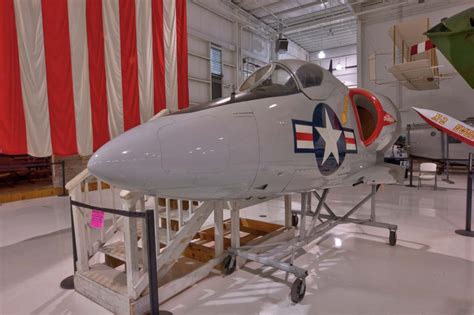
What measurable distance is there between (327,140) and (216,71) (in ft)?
38.0

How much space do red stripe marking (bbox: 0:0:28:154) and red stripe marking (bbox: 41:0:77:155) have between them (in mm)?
366

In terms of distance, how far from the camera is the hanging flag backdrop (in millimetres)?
3850

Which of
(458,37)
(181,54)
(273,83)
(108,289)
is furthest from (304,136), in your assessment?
(181,54)

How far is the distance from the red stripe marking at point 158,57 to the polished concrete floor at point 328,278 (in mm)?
2771

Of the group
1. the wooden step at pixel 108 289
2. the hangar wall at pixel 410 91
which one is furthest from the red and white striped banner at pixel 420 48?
the wooden step at pixel 108 289

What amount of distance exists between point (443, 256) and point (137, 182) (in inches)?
147

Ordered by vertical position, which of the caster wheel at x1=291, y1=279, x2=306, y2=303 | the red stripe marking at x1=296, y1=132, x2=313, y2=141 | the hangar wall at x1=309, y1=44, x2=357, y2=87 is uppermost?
the hangar wall at x1=309, y1=44, x2=357, y2=87

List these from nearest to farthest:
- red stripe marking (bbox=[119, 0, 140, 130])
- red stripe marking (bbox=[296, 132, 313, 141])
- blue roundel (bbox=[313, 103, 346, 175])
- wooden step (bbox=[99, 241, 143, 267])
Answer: red stripe marking (bbox=[296, 132, 313, 141]), blue roundel (bbox=[313, 103, 346, 175]), wooden step (bbox=[99, 241, 143, 267]), red stripe marking (bbox=[119, 0, 140, 130])

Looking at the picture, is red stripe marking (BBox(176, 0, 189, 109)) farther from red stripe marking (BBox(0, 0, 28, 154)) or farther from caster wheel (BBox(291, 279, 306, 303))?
caster wheel (BBox(291, 279, 306, 303))

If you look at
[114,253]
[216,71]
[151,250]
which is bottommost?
[114,253]

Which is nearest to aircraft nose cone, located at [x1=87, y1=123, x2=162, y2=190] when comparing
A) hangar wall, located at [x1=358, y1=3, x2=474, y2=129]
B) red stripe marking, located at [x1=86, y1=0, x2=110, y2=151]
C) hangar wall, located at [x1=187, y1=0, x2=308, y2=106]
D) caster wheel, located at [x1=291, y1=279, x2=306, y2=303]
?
caster wheel, located at [x1=291, y1=279, x2=306, y2=303]

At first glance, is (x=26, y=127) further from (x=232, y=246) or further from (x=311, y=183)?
(x=311, y=183)

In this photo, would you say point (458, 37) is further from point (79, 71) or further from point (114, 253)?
point (79, 71)

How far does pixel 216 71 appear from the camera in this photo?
519 inches
